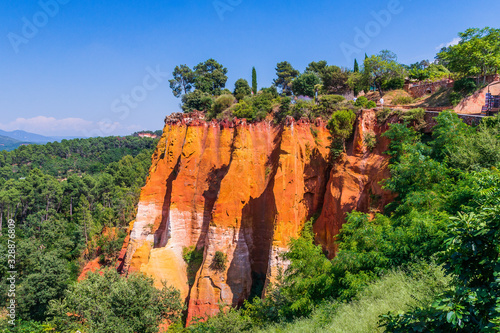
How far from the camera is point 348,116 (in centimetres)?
1788

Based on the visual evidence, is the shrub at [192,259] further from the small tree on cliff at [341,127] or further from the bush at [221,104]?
the bush at [221,104]

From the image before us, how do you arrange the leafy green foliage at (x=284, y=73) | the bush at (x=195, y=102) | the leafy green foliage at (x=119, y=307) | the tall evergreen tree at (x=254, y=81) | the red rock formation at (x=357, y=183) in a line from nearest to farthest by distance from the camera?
the leafy green foliage at (x=119, y=307)
the red rock formation at (x=357, y=183)
the bush at (x=195, y=102)
the tall evergreen tree at (x=254, y=81)
the leafy green foliage at (x=284, y=73)

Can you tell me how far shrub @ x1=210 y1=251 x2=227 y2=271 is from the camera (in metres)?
18.7

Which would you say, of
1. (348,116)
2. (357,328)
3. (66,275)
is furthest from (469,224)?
(66,275)

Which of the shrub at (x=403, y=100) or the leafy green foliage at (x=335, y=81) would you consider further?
the leafy green foliage at (x=335, y=81)

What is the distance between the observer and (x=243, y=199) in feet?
65.9

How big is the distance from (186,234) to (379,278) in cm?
1492

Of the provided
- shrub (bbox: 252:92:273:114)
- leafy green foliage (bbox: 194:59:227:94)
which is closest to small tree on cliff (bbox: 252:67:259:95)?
leafy green foliage (bbox: 194:59:227:94)

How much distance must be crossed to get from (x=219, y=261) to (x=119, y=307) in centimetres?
638

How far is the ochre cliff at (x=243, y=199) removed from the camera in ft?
55.6

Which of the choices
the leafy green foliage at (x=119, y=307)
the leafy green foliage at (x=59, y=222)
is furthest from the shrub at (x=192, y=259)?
the leafy green foliage at (x=59, y=222)

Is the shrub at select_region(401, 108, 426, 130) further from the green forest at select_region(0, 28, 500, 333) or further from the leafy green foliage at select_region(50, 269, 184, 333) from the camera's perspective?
the leafy green foliage at select_region(50, 269, 184, 333)

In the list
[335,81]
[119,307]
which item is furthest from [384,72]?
[119,307]

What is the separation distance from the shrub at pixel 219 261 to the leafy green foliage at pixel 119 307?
369 centimetres
